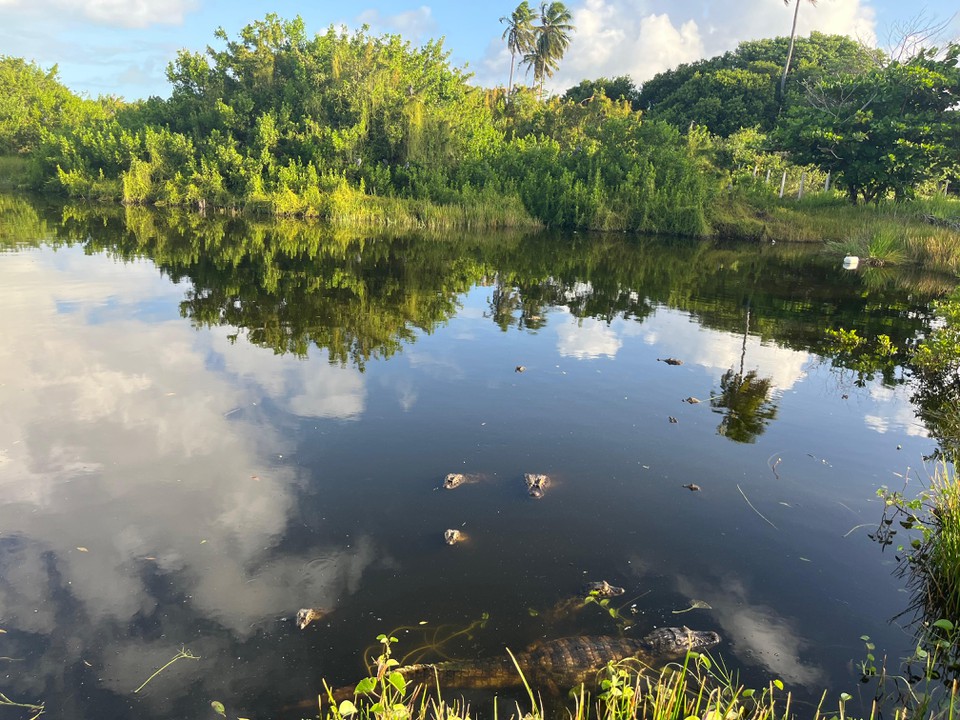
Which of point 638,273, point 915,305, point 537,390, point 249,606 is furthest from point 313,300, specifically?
point 915,305

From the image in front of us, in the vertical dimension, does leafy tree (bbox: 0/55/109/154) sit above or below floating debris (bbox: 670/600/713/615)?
above

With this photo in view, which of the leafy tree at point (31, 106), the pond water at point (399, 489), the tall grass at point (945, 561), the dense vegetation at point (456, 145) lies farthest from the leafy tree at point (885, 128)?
the leafy tree at point (31, 106)

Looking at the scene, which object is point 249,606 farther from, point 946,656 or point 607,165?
point 607,165

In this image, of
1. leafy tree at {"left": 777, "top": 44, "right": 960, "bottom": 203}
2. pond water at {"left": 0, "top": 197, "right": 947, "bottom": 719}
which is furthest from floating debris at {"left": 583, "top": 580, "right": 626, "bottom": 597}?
leafy tree at {"left": 777, "top": 44, "right": 960, "bottom": 203}

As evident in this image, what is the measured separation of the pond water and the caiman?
0.39 feet

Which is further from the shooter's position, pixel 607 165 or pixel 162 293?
pixel 607 165

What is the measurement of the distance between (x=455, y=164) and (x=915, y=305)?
23.8m

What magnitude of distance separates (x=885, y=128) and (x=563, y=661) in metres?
28.9

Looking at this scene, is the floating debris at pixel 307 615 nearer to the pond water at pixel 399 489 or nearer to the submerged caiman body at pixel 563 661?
the pond water at pixel 399 489

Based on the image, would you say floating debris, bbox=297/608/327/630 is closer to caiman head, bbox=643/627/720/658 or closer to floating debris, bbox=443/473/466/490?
floating debris, bbox=443/473/466/490

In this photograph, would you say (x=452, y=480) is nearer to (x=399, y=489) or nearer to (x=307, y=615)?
(x=399, y=489)

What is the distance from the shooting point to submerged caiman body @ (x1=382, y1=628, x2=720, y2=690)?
3.38m

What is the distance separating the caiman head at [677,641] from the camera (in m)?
3.64

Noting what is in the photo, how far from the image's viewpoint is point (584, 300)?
46.1 feet
